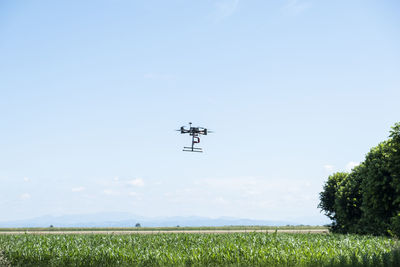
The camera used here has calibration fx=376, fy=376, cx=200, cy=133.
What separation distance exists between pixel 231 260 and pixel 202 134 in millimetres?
21753

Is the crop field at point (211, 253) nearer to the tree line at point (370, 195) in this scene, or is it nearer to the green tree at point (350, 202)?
the tree line at point (370, 195)

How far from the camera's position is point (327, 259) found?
16.9 meters

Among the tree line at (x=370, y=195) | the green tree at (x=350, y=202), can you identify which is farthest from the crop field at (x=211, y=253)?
the green tree at (x=350, y=202)

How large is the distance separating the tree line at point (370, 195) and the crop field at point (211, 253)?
481cm

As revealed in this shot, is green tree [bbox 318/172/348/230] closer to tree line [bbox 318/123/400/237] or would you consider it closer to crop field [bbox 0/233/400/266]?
tree line [bbox 318/123/400/237]

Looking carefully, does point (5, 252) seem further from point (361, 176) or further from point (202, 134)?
point (361, 176)

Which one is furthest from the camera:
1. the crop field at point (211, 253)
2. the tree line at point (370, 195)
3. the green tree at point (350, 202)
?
the green tree at point (350, 202)

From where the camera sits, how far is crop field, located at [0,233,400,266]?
674 inches

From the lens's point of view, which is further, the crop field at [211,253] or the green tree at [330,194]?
the green tree at [330,194]

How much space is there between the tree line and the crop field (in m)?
4.81

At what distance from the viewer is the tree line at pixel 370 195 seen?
24044 millimetres

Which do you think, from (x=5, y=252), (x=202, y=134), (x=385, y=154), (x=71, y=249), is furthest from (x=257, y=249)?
(x=202, y=134)

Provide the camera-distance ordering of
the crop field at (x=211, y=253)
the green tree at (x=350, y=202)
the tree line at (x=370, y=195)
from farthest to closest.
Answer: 1. the green tree at (x=350, y=202)
2. the tree line at (x=370, y=195)
3. the crop field at (x=211, y=253)

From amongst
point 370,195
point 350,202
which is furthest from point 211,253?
point 350,202
